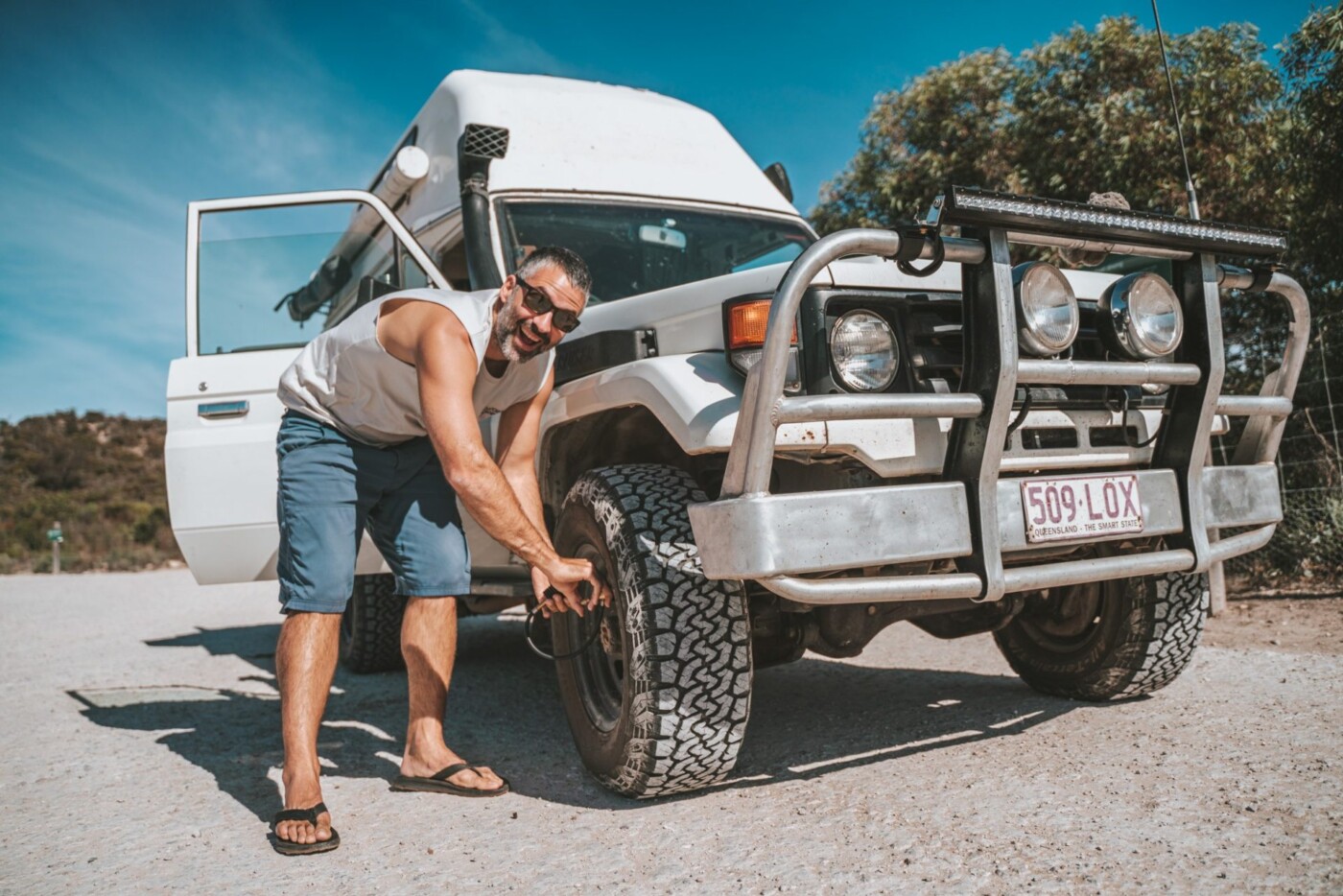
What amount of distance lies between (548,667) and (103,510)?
2414 centimetres

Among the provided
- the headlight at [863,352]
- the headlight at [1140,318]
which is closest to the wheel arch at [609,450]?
the headlight at [863,352]

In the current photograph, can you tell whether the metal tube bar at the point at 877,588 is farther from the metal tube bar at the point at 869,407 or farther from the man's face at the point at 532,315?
the man's face at the point at 532,315

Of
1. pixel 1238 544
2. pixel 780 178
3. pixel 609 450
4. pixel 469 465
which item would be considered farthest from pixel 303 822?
pixel 780 178

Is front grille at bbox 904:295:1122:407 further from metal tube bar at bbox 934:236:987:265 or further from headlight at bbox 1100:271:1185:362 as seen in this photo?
metal tube bar at bbox 934:236:987:265

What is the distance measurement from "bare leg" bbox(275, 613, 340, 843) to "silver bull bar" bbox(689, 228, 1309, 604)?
1.30 metres

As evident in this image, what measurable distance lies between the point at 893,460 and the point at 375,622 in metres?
3.59

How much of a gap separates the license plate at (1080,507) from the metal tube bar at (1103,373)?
0.26m

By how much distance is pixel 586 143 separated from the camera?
14.8 ft

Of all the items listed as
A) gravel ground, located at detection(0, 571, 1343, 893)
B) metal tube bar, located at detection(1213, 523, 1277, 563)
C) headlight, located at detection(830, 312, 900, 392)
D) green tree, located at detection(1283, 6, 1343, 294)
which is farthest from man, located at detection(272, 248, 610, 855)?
green tree, located at detection(1283, 6, 1343, 294)

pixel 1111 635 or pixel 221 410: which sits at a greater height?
pixel 221 410

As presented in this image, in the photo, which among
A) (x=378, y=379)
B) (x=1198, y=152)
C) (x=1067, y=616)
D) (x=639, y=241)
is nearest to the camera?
(x=378, y=379)

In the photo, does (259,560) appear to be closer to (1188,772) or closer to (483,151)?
(483,151)

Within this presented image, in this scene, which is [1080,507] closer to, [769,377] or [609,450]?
[769,377]

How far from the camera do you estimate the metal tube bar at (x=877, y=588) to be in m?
2.15
